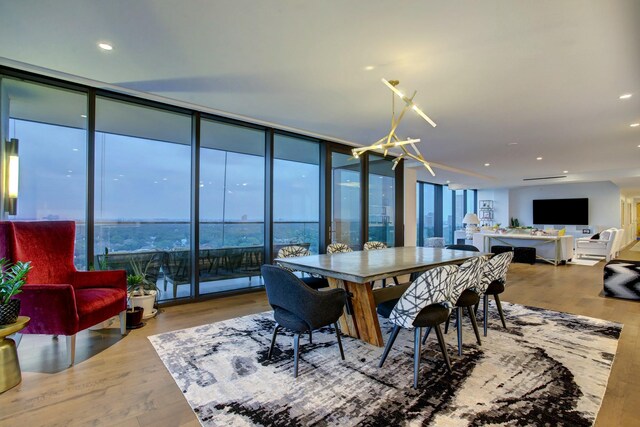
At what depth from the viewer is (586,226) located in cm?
1174

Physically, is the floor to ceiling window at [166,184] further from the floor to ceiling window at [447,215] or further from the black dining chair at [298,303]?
the floor to ceiling window at [447,215]

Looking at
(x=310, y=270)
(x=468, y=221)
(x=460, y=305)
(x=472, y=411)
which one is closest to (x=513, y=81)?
(x=460, y=305)

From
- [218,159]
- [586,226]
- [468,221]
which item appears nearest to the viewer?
[218,159]

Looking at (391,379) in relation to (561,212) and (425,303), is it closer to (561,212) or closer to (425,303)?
(425,303)

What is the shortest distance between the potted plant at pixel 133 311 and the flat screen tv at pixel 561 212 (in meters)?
14.0

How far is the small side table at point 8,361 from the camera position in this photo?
223 centimetres

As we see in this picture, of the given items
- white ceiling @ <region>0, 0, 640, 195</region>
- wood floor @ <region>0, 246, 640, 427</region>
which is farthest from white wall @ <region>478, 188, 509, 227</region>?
wood floor @ <region>0, 246, 640, 427</region>

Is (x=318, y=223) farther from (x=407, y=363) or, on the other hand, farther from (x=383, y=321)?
(x=407, y=363)

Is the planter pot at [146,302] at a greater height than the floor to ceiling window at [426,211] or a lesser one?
lesser

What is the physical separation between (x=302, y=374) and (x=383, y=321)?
4.97 ft

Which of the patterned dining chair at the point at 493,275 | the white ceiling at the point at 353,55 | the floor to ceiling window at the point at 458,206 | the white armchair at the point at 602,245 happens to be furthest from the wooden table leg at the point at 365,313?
the floor to ceiling window at the point at 458,206

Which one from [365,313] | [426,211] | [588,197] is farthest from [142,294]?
[588,197]

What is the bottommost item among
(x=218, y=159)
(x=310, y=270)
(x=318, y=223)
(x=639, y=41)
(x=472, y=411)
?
(x=472, y=411)

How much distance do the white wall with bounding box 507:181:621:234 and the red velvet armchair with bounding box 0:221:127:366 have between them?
14279 mm
